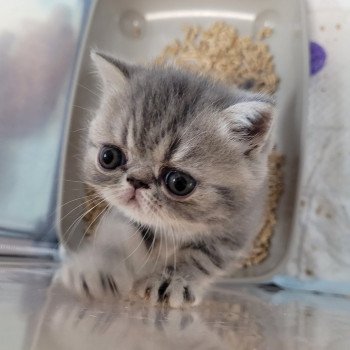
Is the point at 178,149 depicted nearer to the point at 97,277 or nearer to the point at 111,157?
the point at 111,157

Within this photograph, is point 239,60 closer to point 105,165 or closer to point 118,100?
point 118,100

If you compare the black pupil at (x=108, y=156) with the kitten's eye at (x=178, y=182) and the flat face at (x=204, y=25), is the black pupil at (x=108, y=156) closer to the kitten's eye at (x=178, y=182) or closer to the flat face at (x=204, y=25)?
the kitten's eye at (x=178, y=182)

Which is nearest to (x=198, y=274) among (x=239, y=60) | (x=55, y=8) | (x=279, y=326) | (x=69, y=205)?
(x=279, y=326)

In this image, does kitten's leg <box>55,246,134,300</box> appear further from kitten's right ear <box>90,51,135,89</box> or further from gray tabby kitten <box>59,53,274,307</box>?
kitten's right ear <box>90,51,135,89</box>

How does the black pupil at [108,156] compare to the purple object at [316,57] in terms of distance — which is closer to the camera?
the black pupil at [108,156]

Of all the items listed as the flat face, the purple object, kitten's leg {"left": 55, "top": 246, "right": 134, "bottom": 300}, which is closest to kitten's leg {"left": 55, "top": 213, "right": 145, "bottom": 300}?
kitten's leg {"left": 55, "top": 246, "right": 134, "bottom": 300}

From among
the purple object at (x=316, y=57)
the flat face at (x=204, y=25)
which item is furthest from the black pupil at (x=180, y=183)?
the purple object at (x=316, y=57)

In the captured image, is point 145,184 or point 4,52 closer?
point 145,184
